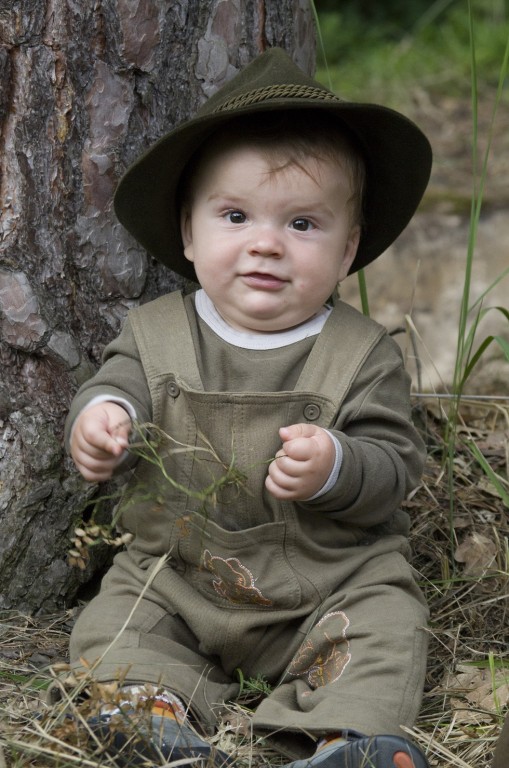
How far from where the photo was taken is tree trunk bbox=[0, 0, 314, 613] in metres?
2.54

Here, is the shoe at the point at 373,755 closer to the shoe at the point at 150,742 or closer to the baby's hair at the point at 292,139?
the shoe at the point at 150,742

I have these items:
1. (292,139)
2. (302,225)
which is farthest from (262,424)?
(292,139)

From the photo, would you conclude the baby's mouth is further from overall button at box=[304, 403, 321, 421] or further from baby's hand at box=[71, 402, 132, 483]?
baby's hand at box=[71, 402, 132, 483]

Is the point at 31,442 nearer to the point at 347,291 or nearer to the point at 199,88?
the point at 199,88

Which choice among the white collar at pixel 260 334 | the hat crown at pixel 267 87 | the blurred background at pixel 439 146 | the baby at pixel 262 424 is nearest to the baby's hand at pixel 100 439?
the baby at pixel 262 424

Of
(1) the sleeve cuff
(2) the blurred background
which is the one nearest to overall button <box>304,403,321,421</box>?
(1) the sleeve cuff

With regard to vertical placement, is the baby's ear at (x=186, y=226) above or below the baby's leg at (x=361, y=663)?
above

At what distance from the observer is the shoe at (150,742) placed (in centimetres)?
189

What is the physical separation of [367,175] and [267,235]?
14.6 inches

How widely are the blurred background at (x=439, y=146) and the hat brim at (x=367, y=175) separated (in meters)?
0.32

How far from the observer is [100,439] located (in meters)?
2.20

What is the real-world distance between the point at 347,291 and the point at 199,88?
323 centimetres

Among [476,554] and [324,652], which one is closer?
[324,652]

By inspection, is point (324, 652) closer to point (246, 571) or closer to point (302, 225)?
point (246, 571)
